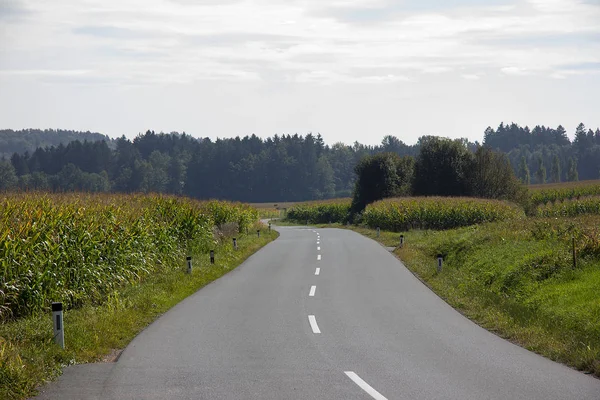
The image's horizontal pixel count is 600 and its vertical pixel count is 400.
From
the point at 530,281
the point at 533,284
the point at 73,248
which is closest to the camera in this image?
the point at 73,248

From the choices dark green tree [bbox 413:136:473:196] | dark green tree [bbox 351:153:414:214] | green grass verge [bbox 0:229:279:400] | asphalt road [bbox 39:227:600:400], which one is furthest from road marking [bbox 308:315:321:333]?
dark green tree [bbox 351:153:414:214]

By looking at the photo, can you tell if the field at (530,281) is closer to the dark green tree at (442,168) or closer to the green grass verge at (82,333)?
the green grass verge at (82,333)

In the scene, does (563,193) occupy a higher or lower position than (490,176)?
lower

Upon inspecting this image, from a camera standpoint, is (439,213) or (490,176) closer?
(439,213)

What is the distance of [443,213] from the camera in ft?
161

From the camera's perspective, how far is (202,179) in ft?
594

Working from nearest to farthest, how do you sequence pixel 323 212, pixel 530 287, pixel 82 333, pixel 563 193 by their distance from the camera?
pixel 82 333 < pixel 530 287 < pixel 563 193 < pixel 323 212

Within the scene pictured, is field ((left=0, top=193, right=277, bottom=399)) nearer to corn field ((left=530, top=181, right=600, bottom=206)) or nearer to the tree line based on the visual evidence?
corn field ((left=530, top=181, right=600, bottom=206))

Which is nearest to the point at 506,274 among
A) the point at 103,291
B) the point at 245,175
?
the point at 103,291

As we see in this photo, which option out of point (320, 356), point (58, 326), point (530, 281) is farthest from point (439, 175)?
point (58, 326)

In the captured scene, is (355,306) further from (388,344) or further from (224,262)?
(224,262)

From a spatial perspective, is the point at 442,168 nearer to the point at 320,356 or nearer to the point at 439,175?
the point at 439,175

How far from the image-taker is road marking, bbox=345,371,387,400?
8.04 metres

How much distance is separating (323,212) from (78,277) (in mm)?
68612
